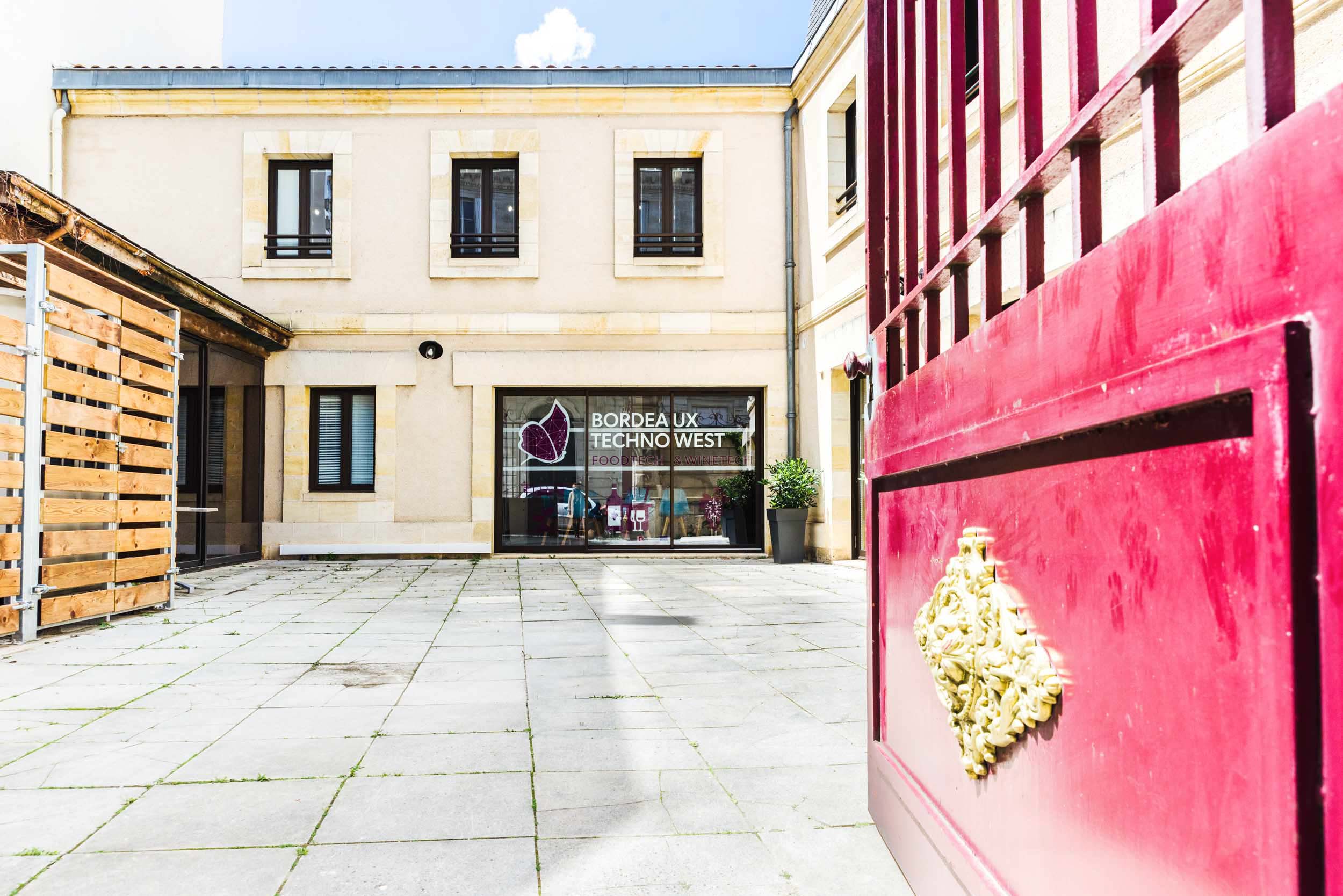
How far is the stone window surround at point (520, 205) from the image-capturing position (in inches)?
485

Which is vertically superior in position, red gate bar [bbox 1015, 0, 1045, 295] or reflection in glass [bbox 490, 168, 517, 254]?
reflection in glass [bbox 490, 168, 517, 254]

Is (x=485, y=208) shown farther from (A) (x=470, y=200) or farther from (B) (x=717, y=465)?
(B) (x=717, y=465)

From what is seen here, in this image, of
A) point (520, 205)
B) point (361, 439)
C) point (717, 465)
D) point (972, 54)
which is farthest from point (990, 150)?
point (361, 439)

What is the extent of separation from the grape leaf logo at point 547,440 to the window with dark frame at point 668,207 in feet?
8.81

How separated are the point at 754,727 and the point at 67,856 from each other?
237 centimetres

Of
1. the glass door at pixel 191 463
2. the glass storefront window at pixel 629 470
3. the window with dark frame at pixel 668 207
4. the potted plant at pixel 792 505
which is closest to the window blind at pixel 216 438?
the glass door at pixel 191 463

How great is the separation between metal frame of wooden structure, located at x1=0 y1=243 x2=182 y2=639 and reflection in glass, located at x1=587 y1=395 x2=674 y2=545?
6.05m

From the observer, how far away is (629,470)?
12.6 meters

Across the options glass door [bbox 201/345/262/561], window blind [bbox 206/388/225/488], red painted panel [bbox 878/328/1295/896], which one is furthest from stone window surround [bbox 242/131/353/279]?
red painted panel [bbox 878/328/1295/896]

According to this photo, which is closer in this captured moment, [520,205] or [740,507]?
[520,205]

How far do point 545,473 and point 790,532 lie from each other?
3.64 meters

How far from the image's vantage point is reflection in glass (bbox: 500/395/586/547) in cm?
1255

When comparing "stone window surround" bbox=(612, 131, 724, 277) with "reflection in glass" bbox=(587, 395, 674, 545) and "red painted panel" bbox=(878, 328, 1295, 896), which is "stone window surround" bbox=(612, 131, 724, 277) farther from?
"red painted panel" bbox=(878, 328, 1295, 896)

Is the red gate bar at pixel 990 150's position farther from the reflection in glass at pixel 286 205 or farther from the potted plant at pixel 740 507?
the reflection in glass at pixel 286 205
